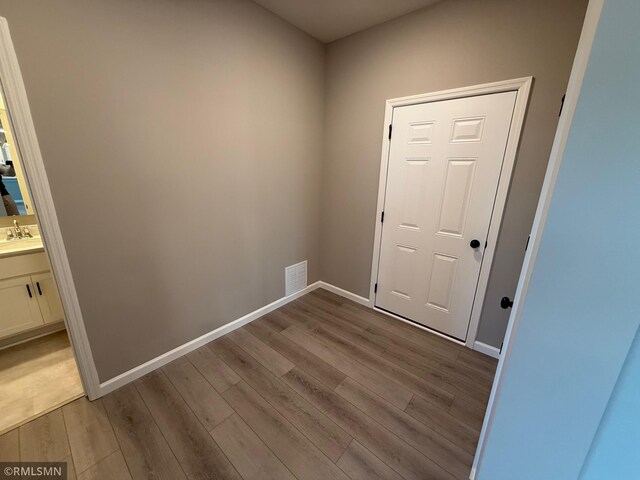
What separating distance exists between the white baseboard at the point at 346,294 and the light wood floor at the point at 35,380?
7.69 feet

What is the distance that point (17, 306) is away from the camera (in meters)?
1.97

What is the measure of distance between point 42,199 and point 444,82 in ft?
9.01

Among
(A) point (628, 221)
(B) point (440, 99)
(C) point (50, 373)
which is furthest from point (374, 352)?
(C) point (50, 373)

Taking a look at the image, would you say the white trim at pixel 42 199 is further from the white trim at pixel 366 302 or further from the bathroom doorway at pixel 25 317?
the white trim at pixel 366 302

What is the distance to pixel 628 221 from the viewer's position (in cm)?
52

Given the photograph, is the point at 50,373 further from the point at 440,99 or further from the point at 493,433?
the point at 440,99

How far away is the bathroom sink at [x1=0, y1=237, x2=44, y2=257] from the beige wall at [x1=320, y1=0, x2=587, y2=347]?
260 cm

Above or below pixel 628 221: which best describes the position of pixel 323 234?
below

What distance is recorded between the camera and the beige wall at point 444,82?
1623 mm

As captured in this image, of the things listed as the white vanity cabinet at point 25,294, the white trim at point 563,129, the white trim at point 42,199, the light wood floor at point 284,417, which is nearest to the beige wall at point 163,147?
the white trim at point 42,199

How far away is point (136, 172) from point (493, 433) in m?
2.17

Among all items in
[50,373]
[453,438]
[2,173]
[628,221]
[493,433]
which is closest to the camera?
[628,221]

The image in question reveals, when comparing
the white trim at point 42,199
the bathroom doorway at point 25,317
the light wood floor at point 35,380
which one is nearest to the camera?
the white trim at point 42,199

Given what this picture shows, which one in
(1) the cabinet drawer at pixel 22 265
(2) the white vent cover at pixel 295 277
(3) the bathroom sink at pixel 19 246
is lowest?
(2) the white vent cover at pixel 295 277
